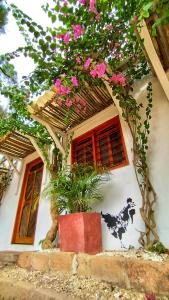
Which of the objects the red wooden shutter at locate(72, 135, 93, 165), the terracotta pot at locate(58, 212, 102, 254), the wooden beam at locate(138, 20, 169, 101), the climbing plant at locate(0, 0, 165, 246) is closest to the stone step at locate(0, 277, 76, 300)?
the terracotta pot at locate(58, 212, 102, 254)

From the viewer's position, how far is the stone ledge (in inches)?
49.8

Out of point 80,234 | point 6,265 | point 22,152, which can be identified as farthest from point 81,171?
point 22,152

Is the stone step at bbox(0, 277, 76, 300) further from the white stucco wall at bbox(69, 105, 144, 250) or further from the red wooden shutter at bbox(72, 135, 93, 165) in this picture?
the red wooden shutter at bbox(72, 135, 93, 165)

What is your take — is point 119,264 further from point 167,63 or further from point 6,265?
point 167,63

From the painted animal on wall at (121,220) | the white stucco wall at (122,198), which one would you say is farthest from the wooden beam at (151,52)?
the painted animal on wall at (121,220)

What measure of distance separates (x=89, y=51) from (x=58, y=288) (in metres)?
2.58

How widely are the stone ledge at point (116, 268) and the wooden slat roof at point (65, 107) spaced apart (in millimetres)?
2068

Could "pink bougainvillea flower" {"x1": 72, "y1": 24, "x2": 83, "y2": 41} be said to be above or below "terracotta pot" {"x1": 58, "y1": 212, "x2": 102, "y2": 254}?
above

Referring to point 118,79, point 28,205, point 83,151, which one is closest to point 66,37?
point 118,79

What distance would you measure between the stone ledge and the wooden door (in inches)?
67.4

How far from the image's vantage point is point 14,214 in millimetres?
4023

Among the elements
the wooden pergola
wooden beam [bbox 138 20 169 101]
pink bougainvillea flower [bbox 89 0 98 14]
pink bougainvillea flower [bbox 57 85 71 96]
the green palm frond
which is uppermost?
pink bougainvillea flower [bbox 89 0 98 14]

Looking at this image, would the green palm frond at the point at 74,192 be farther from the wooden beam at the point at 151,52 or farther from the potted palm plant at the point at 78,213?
the wooden beam at the point at 151,52

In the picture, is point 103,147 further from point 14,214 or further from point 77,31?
point 14,214
